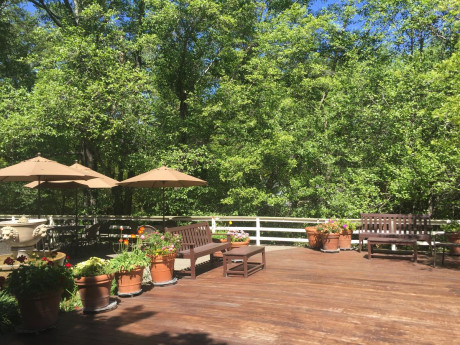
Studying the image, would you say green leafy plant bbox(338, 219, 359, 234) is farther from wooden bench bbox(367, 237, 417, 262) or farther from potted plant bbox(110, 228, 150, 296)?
potted plant bbox(110, 228, 150, 296)

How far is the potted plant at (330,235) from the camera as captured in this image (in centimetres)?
901

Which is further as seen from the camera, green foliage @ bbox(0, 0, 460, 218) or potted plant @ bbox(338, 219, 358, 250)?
green foliage @ bbox(0, 0, 460, 218)

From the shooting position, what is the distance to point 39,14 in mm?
21188

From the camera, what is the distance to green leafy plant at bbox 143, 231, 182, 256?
616 cm

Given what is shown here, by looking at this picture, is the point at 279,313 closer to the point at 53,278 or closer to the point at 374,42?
the point at 53,278

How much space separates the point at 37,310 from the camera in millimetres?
4098

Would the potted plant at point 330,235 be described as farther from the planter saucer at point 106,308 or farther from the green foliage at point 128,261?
the planter saucer at point 106,308

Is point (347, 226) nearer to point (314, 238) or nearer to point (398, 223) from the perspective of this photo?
point (314, 238)

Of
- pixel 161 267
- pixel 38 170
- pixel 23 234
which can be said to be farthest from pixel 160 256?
pixel 23 234

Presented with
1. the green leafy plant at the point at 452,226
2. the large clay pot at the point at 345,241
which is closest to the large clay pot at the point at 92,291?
the large clay pot at the point at 345,241

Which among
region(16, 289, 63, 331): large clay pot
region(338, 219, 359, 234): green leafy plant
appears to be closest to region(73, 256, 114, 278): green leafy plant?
region(16, 289, 63, 331): large clay pot

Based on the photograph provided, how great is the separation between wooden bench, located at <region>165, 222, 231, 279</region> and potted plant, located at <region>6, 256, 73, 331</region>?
256cm

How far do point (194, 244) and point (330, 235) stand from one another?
3805 mm

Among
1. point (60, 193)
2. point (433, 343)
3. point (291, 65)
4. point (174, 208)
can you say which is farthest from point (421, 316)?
point (60, 193)
